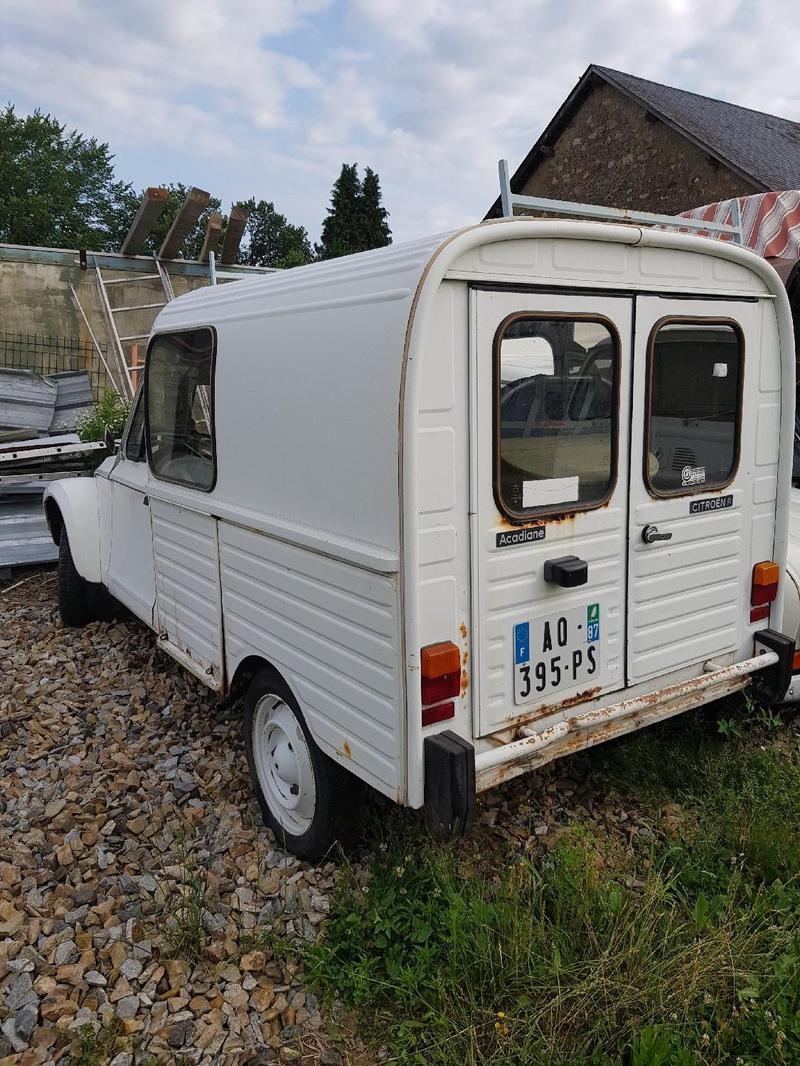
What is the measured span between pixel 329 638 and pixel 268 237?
189 ft

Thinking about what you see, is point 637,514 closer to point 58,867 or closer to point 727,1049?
point 727,1049

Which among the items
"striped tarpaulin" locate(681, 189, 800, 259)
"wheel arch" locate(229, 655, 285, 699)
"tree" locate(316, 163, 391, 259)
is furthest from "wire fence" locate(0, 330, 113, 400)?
"tree" locate(316, 163, 391, 259)

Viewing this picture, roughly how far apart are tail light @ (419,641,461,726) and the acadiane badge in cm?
137

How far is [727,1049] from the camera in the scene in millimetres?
2287

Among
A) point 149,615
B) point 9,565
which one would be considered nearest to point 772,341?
point 149,615

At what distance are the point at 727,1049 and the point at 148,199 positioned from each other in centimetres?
1101

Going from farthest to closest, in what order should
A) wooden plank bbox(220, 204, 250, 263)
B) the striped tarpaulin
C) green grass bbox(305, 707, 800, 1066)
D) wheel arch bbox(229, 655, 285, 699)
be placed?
1. wooden plank bbox(220, 204, 250, 263)
2. the striped tarpaulin
3. wheel arch bbox(229, 655, 285, 699)
4. green grass bbox(305, 707, 800, 1066)

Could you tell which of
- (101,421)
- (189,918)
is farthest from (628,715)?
(101,421)

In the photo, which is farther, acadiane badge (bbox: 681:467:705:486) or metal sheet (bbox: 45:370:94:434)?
metal sheet (bbox: 45:370:94:434)

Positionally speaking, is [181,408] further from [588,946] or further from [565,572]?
[588,946]

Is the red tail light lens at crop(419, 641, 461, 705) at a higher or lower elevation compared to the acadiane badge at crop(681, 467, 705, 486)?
lower

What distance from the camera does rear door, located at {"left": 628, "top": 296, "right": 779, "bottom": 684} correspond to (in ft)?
10.4

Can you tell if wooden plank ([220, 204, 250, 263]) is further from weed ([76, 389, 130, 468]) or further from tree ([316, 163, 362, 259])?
tree ([316, 163, 362, 259])

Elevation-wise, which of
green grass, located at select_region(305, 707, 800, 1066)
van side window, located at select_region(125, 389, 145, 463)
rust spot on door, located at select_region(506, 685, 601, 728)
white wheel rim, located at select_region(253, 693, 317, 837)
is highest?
van side window, located at select_region(125, 389, 145, 463)
